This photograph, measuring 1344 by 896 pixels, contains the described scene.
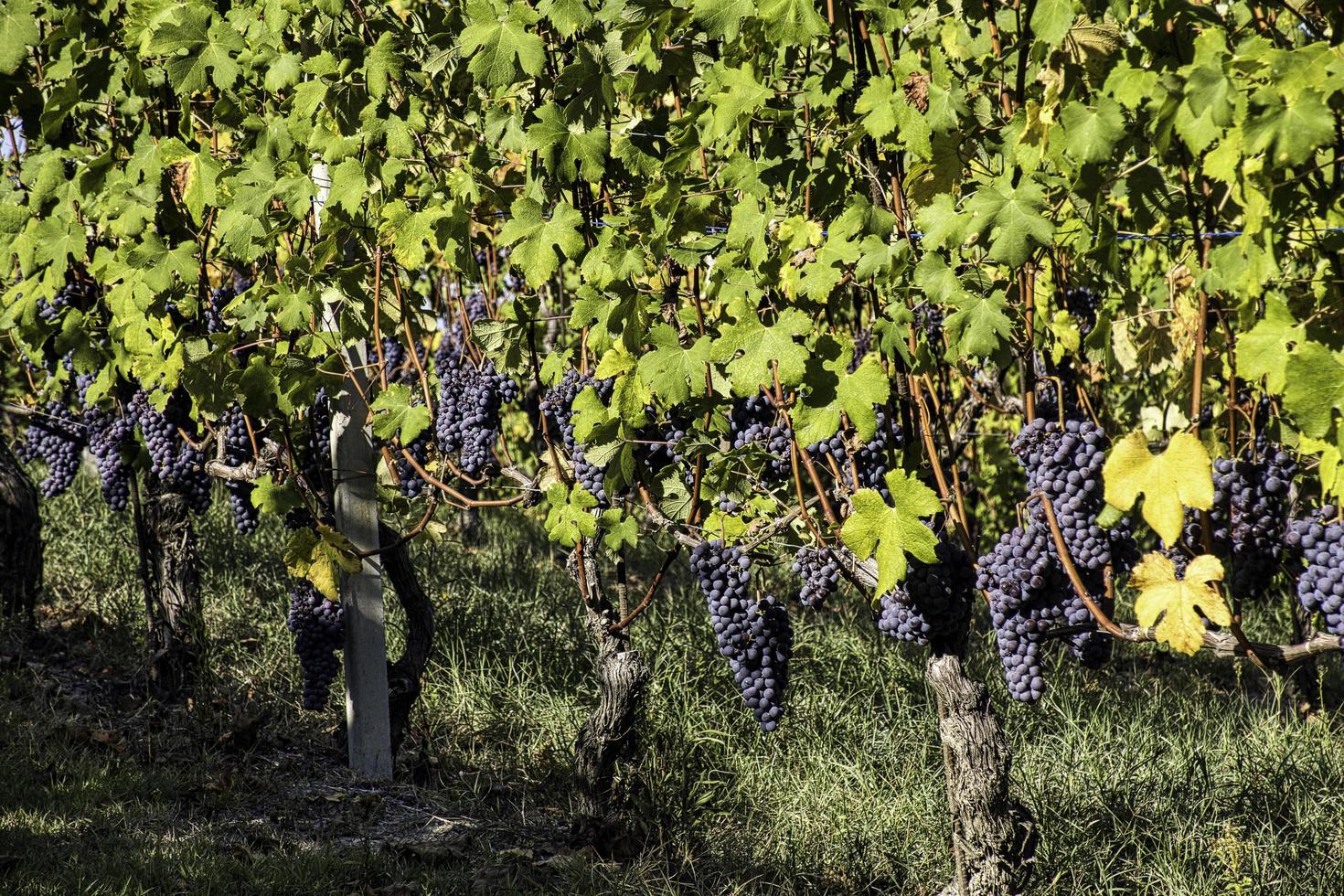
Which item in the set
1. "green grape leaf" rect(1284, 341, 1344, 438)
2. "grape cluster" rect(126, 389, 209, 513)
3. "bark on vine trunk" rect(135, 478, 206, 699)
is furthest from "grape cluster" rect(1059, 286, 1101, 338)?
"bark on vine trunk" rect(135, 478, 206, 699)

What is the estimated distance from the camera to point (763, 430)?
287 cm

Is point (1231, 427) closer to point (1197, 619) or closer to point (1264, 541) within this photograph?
point (1264, 541)

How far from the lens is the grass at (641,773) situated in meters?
3.63

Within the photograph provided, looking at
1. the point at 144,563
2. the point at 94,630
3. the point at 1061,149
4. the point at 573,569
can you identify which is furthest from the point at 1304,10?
the point at 94,630

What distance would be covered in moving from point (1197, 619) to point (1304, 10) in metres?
1.10

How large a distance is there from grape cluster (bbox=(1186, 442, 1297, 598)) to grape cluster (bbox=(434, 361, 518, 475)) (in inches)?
79.5

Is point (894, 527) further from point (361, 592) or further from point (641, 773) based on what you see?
point (361, 592)

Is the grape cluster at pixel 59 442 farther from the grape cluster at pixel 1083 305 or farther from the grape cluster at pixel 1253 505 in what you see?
the grape cluster at pixel 1253 505

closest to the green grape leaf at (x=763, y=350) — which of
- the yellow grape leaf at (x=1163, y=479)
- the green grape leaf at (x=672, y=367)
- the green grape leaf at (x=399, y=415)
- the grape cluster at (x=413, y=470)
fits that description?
the green grape leaf at (x=672, y=367)

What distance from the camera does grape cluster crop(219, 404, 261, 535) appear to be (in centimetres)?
442

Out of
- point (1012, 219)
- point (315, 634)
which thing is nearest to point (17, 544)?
point (315, 634)

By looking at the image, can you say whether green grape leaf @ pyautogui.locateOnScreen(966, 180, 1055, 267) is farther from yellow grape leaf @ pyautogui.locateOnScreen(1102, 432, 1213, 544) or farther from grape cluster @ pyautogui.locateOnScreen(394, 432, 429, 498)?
grape cluster @ pyautogui.locateOnScreen(394, 432, 429, 498)

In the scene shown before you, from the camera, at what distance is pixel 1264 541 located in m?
2.23

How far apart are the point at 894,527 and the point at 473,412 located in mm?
1627
